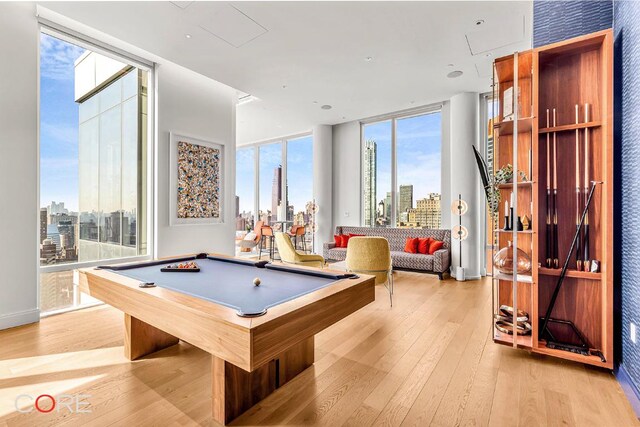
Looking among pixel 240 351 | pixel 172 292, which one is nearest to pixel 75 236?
pixel 172 292

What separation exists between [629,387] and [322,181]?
6.26 metres

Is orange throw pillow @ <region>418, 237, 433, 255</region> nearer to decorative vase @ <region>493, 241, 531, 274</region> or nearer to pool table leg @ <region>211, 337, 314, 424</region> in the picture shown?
decorative vase @ <region>493, 241, 531, 274</region>

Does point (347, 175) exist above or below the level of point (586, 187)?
above

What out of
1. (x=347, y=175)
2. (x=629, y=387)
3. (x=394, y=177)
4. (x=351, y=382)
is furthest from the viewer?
(x=347, y=175)

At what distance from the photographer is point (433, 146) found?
6441mm

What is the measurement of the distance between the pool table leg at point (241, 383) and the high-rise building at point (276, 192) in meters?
7.06

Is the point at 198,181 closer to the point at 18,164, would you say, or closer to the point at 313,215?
the point at 18,164

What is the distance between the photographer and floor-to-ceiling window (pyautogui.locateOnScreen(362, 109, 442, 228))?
6.45 metres

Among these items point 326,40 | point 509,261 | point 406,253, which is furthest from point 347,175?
point 509,261

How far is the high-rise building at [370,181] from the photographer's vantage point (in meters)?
7.27

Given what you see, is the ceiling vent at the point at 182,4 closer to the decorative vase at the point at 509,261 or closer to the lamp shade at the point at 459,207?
the decorative vase at the point at 509,261

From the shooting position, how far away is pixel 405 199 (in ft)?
22.2

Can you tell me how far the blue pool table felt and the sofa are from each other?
364 centimetres

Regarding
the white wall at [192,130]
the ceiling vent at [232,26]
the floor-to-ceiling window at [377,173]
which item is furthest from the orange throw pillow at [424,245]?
the ceiling vent at [232,26]
